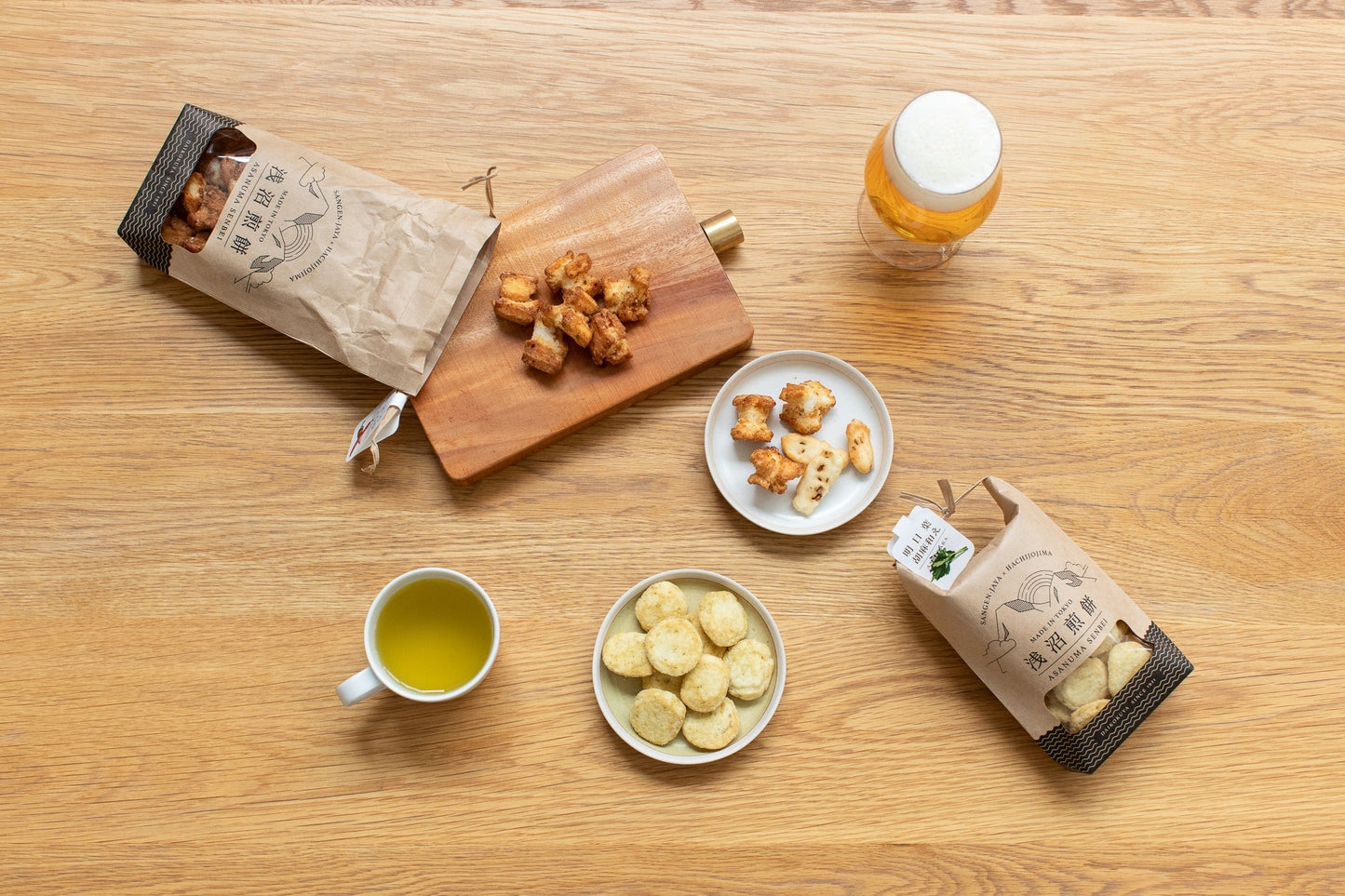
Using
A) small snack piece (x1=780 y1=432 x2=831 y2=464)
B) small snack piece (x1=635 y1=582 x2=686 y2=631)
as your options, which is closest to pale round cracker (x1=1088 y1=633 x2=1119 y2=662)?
small snack piece (x1=780 y1=432 x2=831 y2=464)

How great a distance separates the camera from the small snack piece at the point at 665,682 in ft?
4.33

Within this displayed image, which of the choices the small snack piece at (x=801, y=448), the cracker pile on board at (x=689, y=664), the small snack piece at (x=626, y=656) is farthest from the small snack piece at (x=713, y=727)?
the small snack piece at (x=801, y=448)

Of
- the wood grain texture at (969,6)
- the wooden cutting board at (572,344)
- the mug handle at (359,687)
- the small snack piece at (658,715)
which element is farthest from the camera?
the wood grain texture at (969,6)

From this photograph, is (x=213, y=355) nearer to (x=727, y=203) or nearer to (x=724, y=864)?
(x=727, y=203)

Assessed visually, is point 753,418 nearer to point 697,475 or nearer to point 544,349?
point 697,475

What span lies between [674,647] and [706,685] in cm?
7

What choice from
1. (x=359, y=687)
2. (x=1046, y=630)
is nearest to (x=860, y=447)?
(x=1046, y=630)

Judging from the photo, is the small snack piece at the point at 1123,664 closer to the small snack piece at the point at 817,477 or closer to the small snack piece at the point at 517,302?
the small snack piece at the point at 817,477

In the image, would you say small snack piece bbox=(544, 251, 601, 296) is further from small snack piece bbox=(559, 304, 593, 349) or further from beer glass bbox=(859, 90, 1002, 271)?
beer glass bbox=(859, 90, 1002, 271)

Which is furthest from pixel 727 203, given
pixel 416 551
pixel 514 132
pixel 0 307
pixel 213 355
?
pixel 0 307

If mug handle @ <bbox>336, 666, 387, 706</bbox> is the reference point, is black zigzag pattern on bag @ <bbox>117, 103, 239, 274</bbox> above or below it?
above

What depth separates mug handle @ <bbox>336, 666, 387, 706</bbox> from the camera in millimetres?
1175

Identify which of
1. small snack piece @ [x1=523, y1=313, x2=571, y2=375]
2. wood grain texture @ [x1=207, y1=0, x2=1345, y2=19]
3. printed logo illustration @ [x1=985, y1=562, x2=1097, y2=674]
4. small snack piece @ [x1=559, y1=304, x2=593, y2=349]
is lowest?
printed logo illustration @ [x1=985, y1=562, x2=1097, y2=674]

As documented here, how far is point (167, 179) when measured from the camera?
133cm
